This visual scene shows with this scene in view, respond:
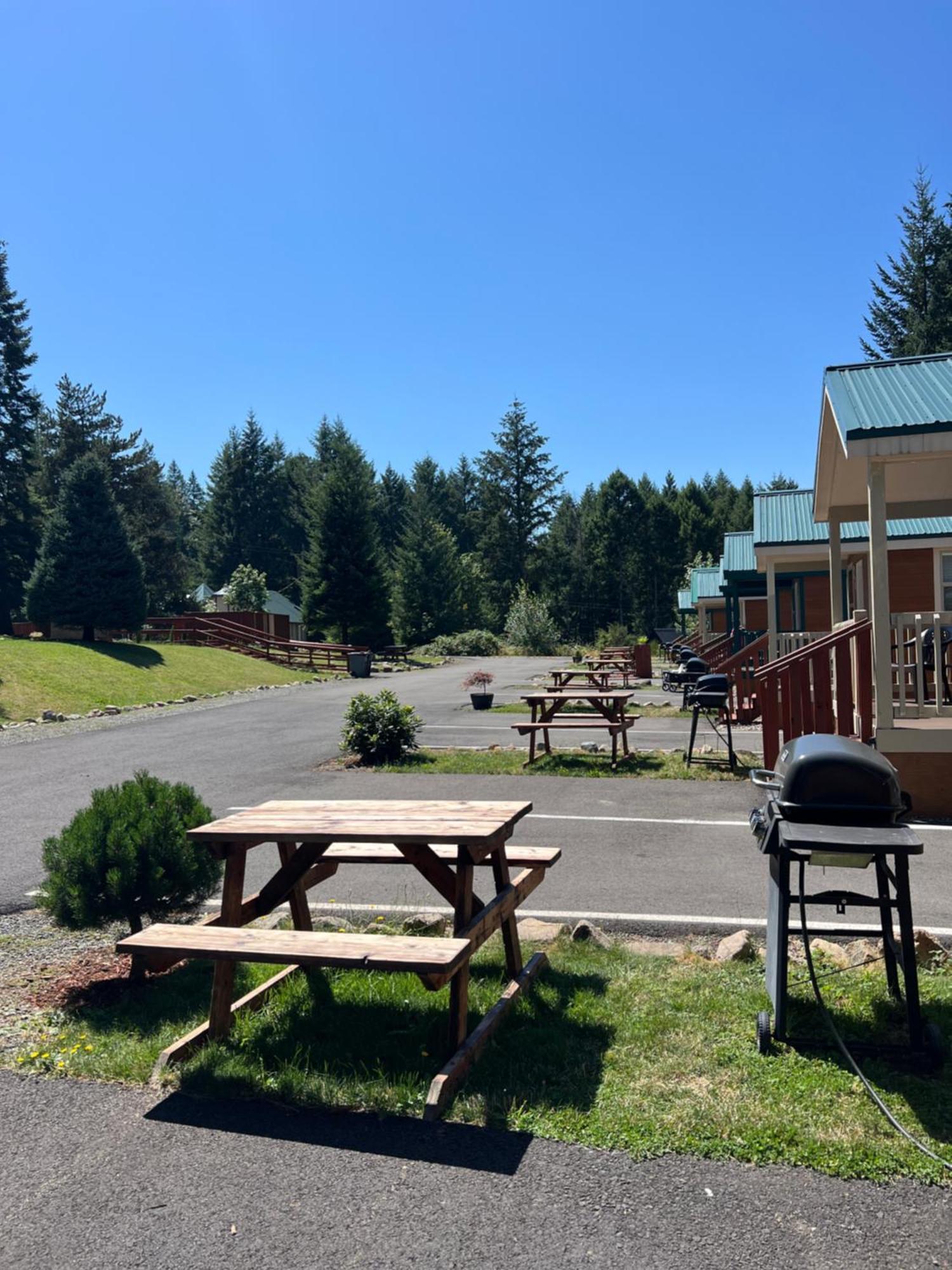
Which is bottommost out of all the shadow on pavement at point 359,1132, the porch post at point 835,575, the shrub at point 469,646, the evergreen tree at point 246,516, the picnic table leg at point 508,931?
the shadow on pavement at point 359,1132

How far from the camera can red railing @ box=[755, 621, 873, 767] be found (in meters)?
9.37

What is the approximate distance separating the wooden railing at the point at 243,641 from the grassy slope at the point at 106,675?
14.0 ft

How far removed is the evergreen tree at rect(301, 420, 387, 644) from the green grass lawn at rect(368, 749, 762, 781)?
3669 centimetres

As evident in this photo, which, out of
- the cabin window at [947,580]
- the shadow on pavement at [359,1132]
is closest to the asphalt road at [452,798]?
the shadow on pavement at [359,1132]

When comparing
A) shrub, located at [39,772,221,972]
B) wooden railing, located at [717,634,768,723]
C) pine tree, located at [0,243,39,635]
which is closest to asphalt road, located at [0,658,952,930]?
wooden railing, located at [717,634,768,723]

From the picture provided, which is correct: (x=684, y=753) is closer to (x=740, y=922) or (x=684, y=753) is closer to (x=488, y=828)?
(x=740, y=922)

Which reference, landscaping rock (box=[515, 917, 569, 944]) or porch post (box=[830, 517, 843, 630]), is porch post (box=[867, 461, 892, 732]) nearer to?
porch post (box=[830, 517, 843, 630])

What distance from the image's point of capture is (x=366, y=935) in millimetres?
3934

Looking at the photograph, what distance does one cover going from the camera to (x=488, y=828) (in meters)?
3.92

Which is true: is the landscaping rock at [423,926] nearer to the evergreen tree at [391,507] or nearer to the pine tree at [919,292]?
the pine tree at [919,292]

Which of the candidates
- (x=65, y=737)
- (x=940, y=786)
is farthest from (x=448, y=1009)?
(x=65, y=737)

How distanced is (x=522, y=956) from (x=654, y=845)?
297 centimetres

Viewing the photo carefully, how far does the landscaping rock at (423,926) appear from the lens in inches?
211

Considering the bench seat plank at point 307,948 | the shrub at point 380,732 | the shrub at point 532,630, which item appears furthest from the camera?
the shrub at point 532,630
